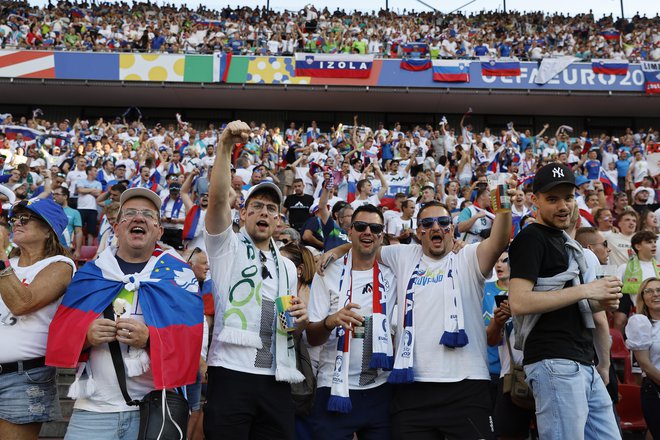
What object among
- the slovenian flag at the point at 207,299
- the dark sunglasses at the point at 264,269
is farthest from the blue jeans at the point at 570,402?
the slovenian flag at the point at 207,299

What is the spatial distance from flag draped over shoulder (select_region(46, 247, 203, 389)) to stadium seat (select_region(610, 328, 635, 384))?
4.88 m

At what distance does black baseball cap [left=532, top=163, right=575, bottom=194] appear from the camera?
121 inches

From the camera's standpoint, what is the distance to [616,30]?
2623cm

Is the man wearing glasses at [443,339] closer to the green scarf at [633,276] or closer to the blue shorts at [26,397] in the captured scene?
the blue shorts at [26,397]

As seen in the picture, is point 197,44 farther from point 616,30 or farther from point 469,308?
point 469,308

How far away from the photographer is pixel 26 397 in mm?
3150

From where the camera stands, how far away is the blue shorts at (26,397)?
123 inches

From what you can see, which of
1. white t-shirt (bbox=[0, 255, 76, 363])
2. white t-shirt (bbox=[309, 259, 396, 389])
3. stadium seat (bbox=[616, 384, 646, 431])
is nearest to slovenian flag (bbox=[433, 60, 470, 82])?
stadium seat (bbox=[616, 384, 646, 431])

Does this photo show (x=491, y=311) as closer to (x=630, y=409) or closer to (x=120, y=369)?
(x=630, y=409)

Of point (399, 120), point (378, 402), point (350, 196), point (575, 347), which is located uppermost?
point (399, 120)

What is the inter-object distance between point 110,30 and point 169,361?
Answer: 24.1 meters

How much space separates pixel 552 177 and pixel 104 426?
255cm

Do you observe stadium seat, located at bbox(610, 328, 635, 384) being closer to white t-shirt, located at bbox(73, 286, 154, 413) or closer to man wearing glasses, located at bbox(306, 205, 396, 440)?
man wearing glasses, located at bbox(306, 205, 396, 440)

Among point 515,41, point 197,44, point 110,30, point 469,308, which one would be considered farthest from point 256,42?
point 469,308
